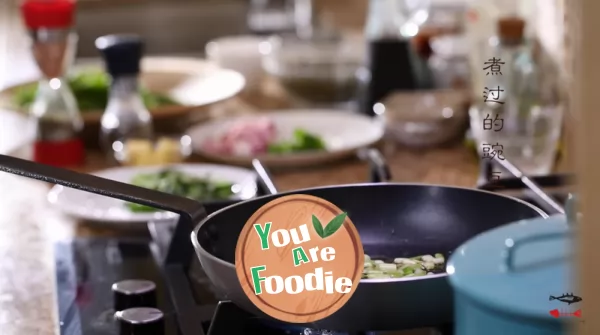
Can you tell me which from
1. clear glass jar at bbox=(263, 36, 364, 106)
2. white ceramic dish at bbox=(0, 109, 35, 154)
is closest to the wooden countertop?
white ceramic dish at bbox=(0, 109, 35, 154)

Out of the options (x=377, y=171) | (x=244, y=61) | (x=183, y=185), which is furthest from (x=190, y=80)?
(x=377, y=171)

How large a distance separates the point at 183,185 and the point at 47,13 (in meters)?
0.35

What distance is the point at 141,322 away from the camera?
0.75 metres

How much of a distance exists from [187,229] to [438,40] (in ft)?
2.87

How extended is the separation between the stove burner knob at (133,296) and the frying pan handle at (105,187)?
4.8 inches

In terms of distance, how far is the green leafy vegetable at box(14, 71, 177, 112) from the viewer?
1.54 meters

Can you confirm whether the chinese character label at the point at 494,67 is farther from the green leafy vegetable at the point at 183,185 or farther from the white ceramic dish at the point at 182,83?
the white ceramic dish at the point at 182,83

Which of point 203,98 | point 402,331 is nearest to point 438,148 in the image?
point 203,98

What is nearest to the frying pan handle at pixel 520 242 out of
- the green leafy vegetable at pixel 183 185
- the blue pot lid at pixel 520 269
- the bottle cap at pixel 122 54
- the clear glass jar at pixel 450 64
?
the blue pot lid at pixel 520 269

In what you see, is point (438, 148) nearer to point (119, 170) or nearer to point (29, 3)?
point (119, 170)

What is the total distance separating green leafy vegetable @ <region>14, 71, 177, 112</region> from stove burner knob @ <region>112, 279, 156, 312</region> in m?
0.73

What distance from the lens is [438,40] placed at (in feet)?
5.35

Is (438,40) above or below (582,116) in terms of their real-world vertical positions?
above

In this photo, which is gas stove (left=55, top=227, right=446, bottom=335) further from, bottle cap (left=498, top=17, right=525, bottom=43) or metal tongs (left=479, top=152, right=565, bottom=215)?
bottle cap (left=498, top=17, right=525, bottom=43)
